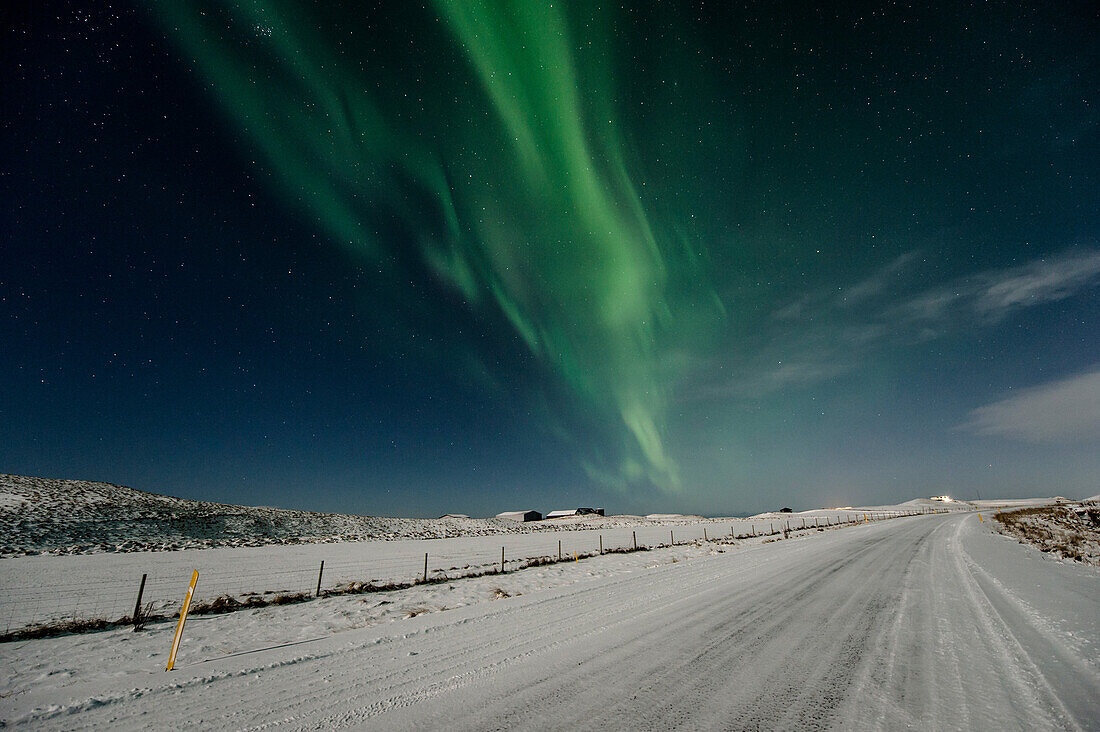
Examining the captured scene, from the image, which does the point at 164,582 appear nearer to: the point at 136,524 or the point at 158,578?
the point at 158,578

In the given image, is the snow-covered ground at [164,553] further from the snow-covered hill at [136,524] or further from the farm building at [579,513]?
the farm building at [579,513]

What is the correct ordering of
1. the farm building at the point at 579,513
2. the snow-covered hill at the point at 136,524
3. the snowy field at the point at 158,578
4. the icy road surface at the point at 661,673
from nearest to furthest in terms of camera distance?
the icy road surface at the point at 661,673 < the snowy field at the point at 158,578 < the snow-covered hill at the point at 136,524 < the farm building at the point at 579,513

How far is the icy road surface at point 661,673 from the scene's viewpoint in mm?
4992

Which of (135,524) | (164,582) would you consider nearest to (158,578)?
(164,582)

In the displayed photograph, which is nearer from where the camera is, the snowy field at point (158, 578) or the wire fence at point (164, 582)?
the wire fence at point (164, 582)

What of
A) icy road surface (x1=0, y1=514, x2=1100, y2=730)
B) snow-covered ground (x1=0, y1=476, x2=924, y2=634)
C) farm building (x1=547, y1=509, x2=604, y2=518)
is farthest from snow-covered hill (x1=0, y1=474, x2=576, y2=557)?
farm building (x1=547, y1=509, x2=604, y2=518)

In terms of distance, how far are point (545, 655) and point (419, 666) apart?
2.06m

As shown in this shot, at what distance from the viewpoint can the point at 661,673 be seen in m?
6.21

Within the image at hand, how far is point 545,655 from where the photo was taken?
23.5ft

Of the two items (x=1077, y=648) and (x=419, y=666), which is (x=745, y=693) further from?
(x=1077, y=648)

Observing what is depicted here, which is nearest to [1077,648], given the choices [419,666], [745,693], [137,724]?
[745,693]

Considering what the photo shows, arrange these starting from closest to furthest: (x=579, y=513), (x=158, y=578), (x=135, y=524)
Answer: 1. (x=158, y=578)
2. (x=135, y=524)
3. (x=579, y=513)

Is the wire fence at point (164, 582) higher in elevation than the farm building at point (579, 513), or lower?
lower

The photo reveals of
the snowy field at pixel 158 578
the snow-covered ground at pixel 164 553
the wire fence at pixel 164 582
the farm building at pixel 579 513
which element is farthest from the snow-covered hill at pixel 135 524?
the farm building at pixel 579 513
